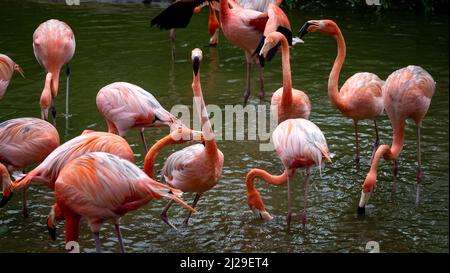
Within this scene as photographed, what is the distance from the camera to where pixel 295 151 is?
4.57 meters

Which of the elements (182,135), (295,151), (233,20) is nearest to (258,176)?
(295,151)

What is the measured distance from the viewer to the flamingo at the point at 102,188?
13.1 feet

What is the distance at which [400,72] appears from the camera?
5.21 meters

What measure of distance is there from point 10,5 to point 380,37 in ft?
20.7

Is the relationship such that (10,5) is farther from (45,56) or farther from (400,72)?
(400,72)

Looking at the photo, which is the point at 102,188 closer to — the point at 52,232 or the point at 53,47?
the point at 52,232

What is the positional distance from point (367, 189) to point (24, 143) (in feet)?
7.88

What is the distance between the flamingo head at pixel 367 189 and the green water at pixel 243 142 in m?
0.11

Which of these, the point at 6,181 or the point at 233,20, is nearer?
the point at 6,181

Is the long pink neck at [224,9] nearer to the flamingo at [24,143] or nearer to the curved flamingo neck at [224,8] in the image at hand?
the curved flamingo neck at [224,8]

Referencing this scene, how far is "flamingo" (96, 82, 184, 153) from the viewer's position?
5.29 metres

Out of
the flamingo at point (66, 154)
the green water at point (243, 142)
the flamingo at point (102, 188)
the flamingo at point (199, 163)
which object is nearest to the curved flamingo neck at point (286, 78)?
the green water at point (243, 142)

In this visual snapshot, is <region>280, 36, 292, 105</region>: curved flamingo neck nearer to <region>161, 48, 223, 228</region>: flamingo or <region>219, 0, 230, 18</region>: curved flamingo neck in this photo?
<region>161, 48, 223, 228</region>: flamingo

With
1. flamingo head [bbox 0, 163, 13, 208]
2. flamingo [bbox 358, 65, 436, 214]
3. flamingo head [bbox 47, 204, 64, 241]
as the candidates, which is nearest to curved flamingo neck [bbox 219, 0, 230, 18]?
flamingo [bbox 358, 65, 436, 214]
